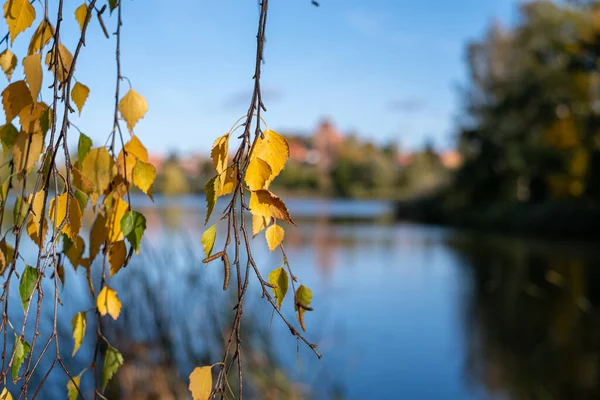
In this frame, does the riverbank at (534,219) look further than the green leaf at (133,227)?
Yes

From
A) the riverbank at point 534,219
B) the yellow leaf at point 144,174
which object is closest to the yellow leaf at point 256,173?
the yellow leaf at point 144,174

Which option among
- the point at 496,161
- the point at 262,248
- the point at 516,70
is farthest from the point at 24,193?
the point at 516,70

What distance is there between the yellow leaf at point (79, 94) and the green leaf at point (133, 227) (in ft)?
0.35

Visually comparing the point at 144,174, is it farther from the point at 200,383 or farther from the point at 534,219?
the point at 534,219

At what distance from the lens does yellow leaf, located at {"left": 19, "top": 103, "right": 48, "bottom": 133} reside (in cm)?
43

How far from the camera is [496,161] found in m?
15.4

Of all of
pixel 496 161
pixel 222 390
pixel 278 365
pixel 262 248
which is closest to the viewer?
pixel 222 390

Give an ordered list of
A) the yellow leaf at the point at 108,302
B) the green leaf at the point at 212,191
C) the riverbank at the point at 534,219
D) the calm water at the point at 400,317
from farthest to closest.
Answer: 1. the riverbank at the point at 534,219
2. the calm water at the point at 400,317
3. the yellow leaf at the point at 108,302
4. the green leaf at the point at 212,191

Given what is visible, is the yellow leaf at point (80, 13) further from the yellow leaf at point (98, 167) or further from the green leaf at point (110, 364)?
the green leaf at point (110, 364)

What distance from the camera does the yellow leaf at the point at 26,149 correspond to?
0.43 metres

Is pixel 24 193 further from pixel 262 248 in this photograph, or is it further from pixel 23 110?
pixel 262 248

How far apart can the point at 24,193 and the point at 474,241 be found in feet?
45.2

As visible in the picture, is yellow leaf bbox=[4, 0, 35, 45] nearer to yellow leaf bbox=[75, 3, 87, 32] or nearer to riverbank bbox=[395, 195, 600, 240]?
yellow leaf bbox=[75, 3, 87, 32]

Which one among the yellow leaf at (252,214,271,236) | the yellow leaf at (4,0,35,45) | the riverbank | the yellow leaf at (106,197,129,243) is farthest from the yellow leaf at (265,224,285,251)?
the riverbank
